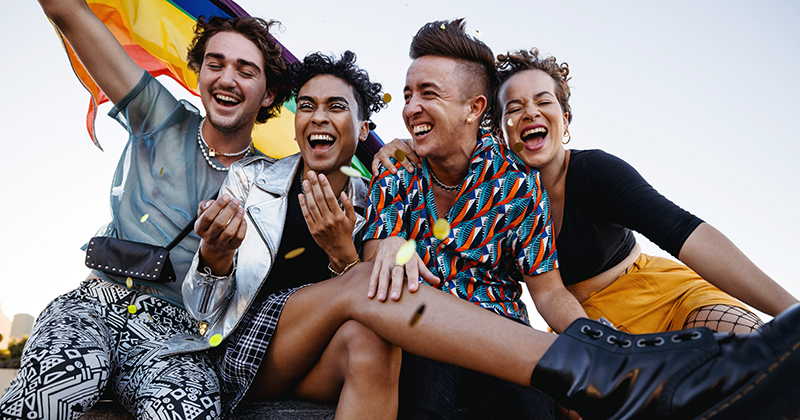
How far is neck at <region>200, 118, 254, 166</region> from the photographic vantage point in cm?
298

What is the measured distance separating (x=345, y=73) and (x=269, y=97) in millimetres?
620

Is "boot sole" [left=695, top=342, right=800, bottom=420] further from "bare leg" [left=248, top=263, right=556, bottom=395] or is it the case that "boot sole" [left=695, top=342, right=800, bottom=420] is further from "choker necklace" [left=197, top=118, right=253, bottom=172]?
"choker necklace" [left=197, top=118, right=253, bottom=172]

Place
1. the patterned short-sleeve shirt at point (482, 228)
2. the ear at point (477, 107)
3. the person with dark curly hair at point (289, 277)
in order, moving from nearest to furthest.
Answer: the person with dark curly hair at point (289, 277) < the patterned short-sleeve shirt at point (482, 228) < the ear at point (477, 107)

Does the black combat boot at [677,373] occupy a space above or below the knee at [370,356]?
above

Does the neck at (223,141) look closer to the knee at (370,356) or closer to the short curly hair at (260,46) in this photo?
the short curly hair at (260,46)

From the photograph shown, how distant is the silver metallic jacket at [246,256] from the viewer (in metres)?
2.16

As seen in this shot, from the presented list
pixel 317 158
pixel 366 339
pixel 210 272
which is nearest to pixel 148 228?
pixel 210 272

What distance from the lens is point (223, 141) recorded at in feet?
9.80

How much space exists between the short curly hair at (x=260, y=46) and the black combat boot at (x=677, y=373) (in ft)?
8.15

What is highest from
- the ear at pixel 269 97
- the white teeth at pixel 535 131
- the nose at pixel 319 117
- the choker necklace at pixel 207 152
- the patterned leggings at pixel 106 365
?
the ear at pixel 269 97

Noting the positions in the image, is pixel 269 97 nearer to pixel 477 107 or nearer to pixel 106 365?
pixel 477 107

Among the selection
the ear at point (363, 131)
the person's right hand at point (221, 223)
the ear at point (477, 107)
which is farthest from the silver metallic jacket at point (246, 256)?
the ear at point (477, 107)

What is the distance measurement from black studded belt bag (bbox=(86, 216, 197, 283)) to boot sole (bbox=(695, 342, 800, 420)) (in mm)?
2178

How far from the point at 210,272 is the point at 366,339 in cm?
83
